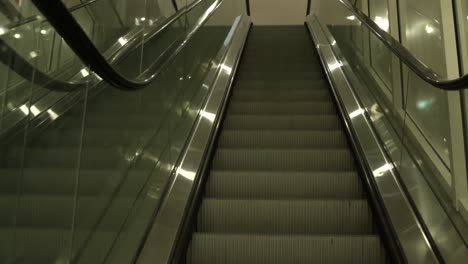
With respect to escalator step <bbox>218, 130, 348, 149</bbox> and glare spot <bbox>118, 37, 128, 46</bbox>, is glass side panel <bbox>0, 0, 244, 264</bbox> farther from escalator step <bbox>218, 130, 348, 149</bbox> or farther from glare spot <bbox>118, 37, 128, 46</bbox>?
escalator step <bbox>218, 130, 348, 149</bbox>

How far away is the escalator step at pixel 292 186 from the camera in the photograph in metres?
3.48

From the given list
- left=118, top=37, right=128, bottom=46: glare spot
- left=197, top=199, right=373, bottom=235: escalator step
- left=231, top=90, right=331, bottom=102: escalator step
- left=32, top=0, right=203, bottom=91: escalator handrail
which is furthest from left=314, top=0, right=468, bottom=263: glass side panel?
left=118, top=37, right=128, bottom=46: glare spot

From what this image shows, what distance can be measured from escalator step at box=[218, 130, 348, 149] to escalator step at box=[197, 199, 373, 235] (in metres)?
1.10

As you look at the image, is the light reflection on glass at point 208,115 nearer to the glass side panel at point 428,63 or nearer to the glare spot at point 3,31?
the glass side panel at point 428,63

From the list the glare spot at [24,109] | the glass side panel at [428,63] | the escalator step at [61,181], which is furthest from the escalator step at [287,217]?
the glare spot at [24,109]

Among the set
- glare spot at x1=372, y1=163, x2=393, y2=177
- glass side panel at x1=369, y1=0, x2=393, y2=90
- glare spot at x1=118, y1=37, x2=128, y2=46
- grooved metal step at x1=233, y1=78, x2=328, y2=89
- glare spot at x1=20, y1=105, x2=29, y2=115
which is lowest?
grooved metal step at x1=233, y1=78, x2=328, y2=89

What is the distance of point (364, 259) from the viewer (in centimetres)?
277

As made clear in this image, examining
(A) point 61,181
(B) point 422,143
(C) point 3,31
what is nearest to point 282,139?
(B) point 422,143

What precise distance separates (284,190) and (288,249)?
28.5 inches

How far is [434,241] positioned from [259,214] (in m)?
1.09

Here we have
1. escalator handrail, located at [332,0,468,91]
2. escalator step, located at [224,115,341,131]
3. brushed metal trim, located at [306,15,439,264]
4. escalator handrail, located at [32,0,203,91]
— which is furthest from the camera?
escalator step, located at [224,115,341,131]

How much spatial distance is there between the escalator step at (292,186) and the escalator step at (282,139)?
0.73 meters

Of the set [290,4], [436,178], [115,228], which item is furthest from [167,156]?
[290,4]

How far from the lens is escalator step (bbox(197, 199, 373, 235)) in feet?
10.2
